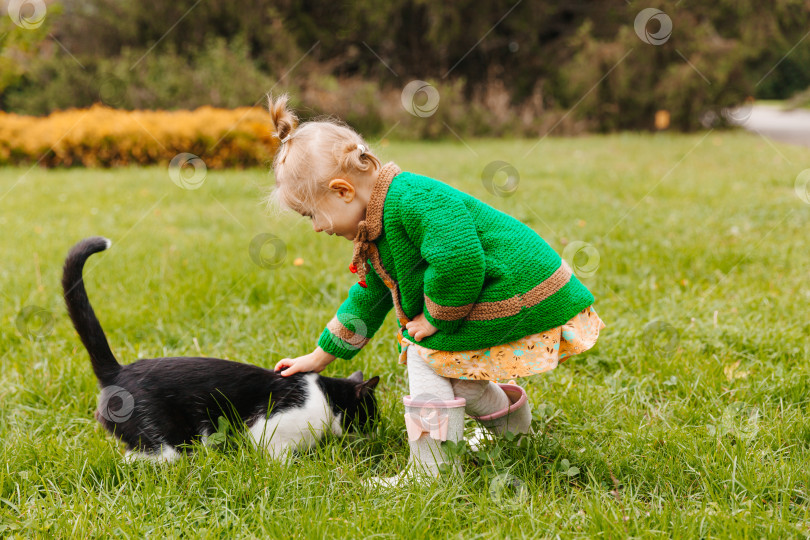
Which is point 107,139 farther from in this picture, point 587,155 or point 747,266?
point 747,266

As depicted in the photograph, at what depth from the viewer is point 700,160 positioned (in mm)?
9375

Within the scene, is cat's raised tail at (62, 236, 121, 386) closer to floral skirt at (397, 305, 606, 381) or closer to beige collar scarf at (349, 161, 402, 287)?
beige collar scarf at (349, 161, 402, 287)

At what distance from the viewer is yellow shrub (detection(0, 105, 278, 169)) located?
9.63 meters

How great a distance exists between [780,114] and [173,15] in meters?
18.6

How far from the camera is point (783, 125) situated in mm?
17062

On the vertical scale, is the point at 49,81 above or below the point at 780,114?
above

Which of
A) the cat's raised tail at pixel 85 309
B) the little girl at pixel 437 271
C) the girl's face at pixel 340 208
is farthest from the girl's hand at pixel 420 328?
the cat's raised tail at pixel 85 309

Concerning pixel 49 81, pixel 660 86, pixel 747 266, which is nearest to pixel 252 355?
pixel 747 266

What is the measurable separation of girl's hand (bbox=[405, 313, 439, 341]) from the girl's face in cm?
35

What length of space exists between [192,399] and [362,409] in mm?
581

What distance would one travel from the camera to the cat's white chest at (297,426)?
87.7 inches

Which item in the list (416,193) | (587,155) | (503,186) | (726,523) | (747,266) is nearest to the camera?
(726,523)

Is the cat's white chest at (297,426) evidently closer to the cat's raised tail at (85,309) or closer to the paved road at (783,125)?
the cat's raised tail at (85,309)

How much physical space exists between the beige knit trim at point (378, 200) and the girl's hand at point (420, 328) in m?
0.30
